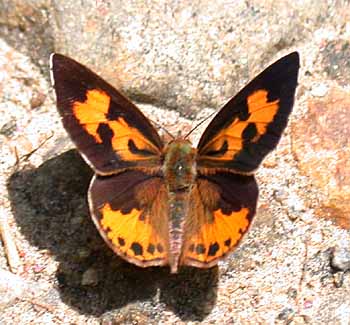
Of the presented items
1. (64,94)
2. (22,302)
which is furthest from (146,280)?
(64,94)

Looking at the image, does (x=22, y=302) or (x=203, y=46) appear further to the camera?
(x=203, y=46)

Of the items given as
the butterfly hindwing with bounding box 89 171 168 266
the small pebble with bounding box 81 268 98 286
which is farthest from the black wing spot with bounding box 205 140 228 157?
the small pebble with bounding box 81 268 98 286

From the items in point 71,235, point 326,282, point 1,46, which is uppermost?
point 1,46

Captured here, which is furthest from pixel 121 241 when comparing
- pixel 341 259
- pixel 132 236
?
pixel 341 259

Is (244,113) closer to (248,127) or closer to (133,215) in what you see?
(248,127)

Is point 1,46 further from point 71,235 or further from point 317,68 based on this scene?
point 317,68

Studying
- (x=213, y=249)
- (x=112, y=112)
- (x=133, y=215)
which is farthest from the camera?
(x=112, y=112)
